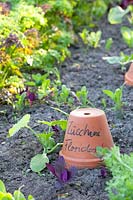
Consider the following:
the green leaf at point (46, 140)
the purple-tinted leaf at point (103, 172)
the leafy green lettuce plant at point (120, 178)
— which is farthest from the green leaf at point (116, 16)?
the leafy green lettuce plant at point (120, 178)

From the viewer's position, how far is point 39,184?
93.9 inches

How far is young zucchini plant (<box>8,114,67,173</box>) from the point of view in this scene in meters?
2.43

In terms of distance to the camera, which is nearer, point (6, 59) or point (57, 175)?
point (57, 175)

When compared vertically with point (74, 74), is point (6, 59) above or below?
above

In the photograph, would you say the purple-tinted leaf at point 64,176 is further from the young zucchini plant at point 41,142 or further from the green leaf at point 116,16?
the green leaf at point 116,16

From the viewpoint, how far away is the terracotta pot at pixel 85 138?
2.48 m

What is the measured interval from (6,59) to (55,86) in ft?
1.07

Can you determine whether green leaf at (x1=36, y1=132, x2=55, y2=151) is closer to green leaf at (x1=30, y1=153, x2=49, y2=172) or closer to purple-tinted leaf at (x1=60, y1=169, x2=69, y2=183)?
green leaf at (x1=30, y1=153, x2=49, y2=172)

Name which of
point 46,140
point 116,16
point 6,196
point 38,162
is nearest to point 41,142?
point 46,140

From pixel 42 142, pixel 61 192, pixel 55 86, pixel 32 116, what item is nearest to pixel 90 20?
pixel 55 86

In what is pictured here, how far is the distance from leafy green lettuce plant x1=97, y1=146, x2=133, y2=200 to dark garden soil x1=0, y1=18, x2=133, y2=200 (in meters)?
0.19

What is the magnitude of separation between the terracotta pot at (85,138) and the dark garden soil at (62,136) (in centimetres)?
5

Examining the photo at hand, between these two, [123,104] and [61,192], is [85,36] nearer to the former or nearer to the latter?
[123,104]

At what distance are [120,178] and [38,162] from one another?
1.88ft
